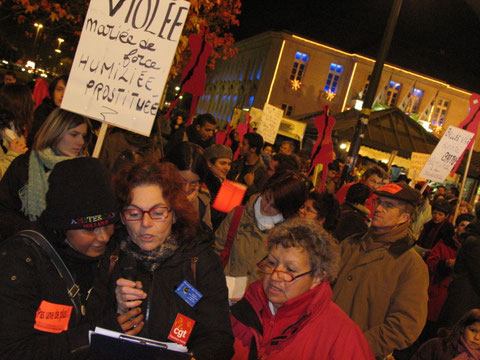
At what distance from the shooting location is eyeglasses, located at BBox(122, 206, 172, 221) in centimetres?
222

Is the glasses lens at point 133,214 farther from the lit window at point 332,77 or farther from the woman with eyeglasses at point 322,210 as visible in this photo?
the lit window at point 332,77

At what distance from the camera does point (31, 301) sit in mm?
1760

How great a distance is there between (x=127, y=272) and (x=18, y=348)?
0.52 meters

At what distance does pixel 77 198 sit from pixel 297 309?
1423 mm

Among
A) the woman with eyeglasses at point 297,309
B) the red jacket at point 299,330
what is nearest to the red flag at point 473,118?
the woman with eyeglasses at point 297,309

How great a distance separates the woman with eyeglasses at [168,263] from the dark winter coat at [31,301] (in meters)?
0.22

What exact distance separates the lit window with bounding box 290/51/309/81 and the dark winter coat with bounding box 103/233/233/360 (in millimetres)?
36650

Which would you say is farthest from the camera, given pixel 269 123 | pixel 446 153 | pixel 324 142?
pixel 269 123

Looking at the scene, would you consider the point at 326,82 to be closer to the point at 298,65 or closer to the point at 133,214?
the point at 298,65

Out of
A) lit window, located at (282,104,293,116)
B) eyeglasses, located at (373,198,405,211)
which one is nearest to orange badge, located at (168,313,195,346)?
eyeglasses, located at (373,198,405,211)

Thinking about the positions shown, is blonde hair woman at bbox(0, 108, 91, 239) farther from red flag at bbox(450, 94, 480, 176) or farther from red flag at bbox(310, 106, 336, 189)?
red flag at bbox(450, 94, 480, 176)

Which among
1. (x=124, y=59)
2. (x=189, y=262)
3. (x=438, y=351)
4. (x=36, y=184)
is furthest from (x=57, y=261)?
(x=438, y=351)

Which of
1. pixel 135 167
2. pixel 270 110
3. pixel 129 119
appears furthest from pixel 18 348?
pixel 270 110

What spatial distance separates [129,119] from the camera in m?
3.26
